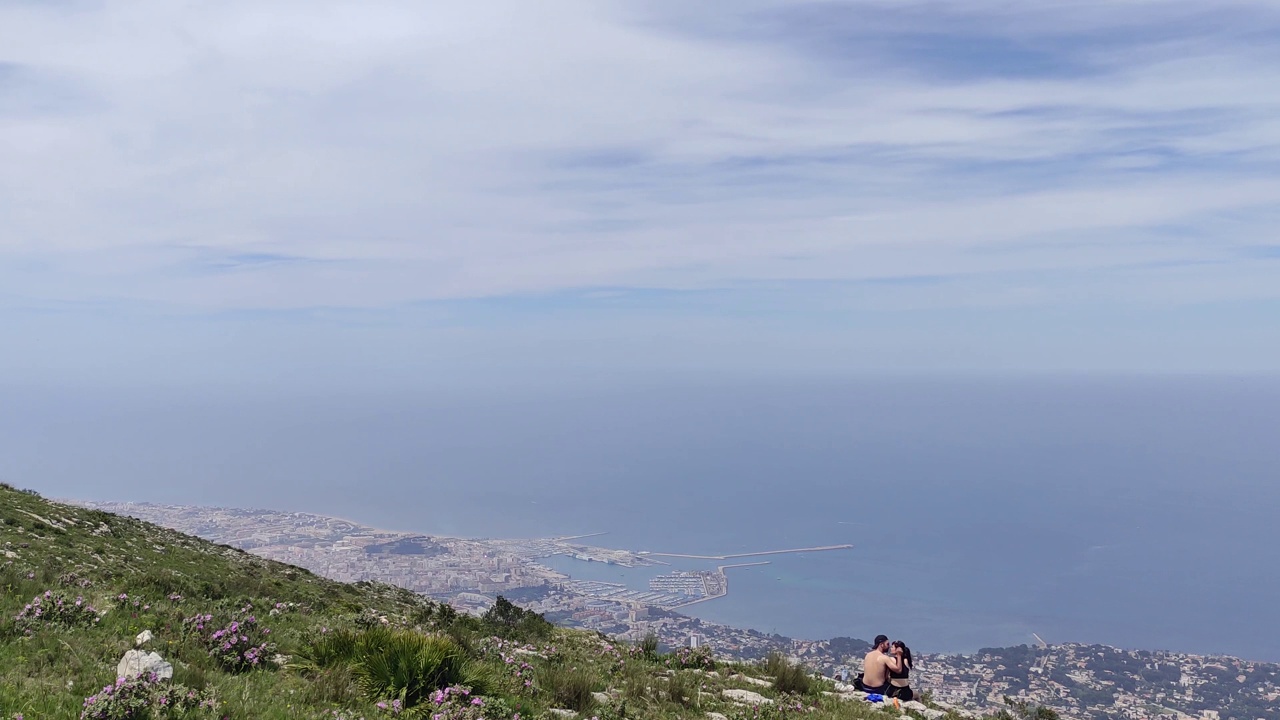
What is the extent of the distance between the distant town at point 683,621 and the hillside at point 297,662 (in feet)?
9.79

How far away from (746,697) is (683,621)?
72659mm

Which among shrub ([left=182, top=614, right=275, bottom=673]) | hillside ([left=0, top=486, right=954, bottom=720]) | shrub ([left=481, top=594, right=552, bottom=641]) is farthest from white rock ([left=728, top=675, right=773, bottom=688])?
shrub ([left=182, top=614, right=275, bottom=673])

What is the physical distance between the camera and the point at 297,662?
26.8 feet

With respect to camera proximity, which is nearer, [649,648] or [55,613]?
[55,613]

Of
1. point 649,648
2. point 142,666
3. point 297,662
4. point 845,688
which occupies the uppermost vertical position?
point 142,666

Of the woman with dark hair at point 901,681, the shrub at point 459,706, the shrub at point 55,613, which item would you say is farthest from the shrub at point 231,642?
the woman with dark hair at point 901,681

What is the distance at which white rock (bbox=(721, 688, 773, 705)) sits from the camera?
1048 centimetres

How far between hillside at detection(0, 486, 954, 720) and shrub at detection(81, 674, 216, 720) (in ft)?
0.04

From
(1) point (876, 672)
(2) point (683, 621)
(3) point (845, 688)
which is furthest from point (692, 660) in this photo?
(2) point (683, 621)

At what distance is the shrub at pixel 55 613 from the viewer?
7.54 meters

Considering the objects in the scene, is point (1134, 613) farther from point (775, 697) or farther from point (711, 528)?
point (775, 697)

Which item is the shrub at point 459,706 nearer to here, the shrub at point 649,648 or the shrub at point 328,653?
the shrub at point 328,653

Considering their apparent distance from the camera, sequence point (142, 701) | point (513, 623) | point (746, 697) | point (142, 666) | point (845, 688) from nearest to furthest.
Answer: point (142, 701), point (142, 666), point (746, 697), point (845, 688), point (513, 623)

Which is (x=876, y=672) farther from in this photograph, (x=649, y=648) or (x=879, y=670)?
(x=649, y=648)
